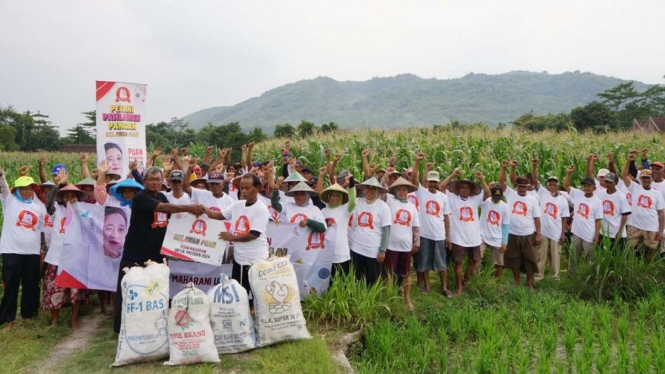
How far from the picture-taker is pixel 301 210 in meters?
6.38

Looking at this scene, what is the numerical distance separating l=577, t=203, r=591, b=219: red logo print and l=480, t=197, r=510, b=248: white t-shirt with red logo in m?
1.45

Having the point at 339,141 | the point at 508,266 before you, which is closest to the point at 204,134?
the point at 339,141

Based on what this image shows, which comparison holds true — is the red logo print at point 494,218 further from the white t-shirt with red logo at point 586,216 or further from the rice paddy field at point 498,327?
the white t-shirt with red logo at point 586,216

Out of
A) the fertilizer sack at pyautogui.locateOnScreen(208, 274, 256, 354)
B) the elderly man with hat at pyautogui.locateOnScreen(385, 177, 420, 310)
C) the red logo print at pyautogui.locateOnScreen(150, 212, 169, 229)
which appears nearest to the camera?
the fertilizer sack at pyautogui.locateOnScreen(208, 274, 256, 354)

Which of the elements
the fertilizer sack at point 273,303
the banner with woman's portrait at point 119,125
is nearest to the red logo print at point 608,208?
the fertilizer sack at point 273,303

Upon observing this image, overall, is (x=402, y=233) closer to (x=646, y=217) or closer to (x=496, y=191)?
(x=496, y=191)

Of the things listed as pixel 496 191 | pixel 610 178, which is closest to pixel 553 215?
pixel 610 178

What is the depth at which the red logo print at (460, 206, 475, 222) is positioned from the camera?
736cm

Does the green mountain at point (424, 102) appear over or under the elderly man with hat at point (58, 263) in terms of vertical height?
over

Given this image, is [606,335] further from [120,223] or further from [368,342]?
[120,223]

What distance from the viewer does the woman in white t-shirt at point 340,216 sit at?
644 cm

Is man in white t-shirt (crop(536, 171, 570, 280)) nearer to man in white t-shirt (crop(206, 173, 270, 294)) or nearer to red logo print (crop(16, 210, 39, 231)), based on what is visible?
man in white t-shirt (crop(206, 173, 270, 294))

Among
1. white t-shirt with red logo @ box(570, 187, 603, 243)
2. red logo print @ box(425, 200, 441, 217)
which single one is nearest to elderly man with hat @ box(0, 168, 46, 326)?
red logo print @ box(425, 200, 441, 217)

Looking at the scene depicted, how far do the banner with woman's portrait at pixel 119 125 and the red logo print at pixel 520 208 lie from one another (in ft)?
19.9
